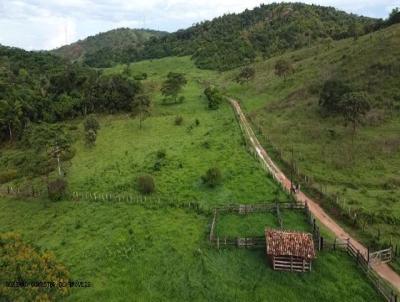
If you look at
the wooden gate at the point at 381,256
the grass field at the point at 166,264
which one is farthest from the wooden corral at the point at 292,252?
the wooden gate at the point at 381,256

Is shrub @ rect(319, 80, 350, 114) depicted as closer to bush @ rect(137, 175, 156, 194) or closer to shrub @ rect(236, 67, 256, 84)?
bush @ rect(137, 175, 156, 194)

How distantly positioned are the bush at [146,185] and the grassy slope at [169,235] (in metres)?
1.10

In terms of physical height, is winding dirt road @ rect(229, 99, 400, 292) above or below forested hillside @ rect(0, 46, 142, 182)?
below

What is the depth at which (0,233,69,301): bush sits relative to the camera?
28375mm

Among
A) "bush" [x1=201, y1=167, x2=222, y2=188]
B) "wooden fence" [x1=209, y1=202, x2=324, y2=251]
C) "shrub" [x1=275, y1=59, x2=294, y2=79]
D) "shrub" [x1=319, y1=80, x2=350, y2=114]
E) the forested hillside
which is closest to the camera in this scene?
"wooden fence" [x1=209, y1=202, x2=324, y2=251]

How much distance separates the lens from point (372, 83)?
246 feet

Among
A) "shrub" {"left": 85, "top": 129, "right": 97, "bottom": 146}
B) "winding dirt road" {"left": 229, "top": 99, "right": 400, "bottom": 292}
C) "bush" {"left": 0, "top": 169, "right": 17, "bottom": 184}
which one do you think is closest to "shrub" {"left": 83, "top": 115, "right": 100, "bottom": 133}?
"shrub" {"left": 85, "top": 129, "right": 97, "bottom": 146}

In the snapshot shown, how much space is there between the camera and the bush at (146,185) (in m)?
48.1

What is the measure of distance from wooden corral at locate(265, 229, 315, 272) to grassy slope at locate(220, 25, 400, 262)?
7123 mm

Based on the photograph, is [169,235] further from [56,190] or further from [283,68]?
[283,68]

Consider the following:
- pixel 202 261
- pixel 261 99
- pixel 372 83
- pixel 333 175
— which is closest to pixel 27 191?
pixel 202 261

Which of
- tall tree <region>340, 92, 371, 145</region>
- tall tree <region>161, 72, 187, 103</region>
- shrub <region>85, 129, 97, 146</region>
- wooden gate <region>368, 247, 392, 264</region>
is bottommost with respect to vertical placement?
wooden gate <region>368, 247, 392, 264</region>

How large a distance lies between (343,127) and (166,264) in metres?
41.6

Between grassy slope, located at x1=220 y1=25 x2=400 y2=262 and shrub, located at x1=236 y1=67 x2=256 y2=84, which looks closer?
grassy slope, located at x1=220 y1=25 x2=400 y2=262
